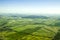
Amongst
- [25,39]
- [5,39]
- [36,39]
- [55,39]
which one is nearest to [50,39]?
[55,39]

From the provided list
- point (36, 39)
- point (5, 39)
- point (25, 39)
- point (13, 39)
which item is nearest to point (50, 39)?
point (36, 39)

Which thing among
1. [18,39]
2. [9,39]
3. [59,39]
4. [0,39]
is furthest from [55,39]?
[0,39]

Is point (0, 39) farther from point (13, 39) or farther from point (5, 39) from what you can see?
point (13, 39)

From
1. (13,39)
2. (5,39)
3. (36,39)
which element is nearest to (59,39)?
(36,39)

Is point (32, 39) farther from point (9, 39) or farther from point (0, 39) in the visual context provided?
point (0, 39)

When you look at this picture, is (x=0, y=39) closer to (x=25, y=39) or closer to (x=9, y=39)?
(x=9, y=39)

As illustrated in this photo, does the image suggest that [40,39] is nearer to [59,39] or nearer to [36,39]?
[36,39]
